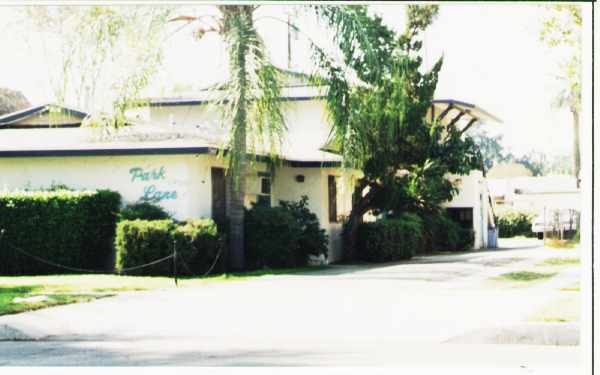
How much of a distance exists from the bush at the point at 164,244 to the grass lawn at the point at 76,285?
45 centimetres

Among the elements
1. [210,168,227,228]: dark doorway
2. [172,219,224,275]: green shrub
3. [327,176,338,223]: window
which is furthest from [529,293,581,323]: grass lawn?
[327,176,338,223]: window

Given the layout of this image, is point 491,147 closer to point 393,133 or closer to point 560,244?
point 560,244

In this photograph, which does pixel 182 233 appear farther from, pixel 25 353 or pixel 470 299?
pixel 25 353

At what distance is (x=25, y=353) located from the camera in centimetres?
1045

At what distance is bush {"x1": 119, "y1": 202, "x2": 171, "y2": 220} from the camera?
20.7 metres

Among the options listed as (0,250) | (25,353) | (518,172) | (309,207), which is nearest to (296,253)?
(309,207)

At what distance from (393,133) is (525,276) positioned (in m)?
8.00

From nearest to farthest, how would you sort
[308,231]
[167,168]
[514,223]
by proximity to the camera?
1. [167,168]
2. [308,231]
3. [514,223]

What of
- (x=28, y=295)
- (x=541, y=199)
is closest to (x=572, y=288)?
(x=28, y=295)

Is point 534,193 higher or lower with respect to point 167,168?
lower

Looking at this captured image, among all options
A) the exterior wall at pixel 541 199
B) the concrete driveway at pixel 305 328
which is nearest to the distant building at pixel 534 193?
Result: the exterior wall at pixel 541 199

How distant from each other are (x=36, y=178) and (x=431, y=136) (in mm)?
13199

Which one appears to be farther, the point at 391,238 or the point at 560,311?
the point at 391,238

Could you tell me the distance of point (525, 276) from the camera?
19.1 m
